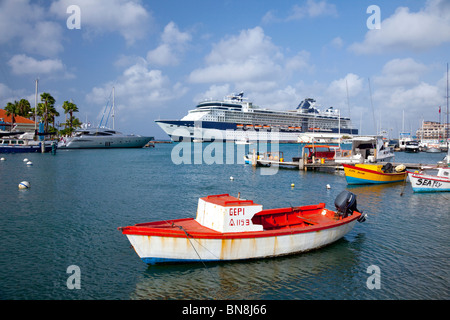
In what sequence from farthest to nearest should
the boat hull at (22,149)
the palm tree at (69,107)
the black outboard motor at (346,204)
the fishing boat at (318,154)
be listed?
the palm tree at (69,107) < the boat hull at (22,149) < the fishing boat at (318,154) < the black outboard motor at (346,204)

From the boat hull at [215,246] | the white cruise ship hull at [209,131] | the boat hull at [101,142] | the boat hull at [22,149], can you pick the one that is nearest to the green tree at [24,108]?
the boat hull at [101,142]

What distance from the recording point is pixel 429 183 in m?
22.7

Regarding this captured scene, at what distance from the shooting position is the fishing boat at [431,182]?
22594mm

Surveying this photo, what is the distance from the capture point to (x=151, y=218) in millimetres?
15414

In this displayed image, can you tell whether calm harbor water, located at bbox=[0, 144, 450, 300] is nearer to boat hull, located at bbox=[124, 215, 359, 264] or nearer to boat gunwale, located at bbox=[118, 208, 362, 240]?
boat hull, located at bbox=[124, 215, 359, 264]

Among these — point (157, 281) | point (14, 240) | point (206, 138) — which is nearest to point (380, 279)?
point (157, 281)

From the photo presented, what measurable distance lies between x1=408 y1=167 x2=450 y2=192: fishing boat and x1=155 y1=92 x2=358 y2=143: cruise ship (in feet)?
291

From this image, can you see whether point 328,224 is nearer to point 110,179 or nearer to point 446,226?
point 446,226

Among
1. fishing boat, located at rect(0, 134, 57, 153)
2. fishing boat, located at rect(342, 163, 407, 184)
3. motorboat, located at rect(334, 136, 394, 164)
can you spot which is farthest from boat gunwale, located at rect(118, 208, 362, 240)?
fishing boat, located at rect(0, 134, 57, 153)

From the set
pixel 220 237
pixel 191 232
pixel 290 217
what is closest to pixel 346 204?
pixel 290 217

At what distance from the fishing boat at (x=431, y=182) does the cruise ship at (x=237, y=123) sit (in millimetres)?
88808

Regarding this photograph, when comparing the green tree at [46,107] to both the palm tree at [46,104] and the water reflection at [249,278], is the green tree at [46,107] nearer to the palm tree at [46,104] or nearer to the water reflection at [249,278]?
the palm tree at [46,104]

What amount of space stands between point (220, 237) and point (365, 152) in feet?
96.2
